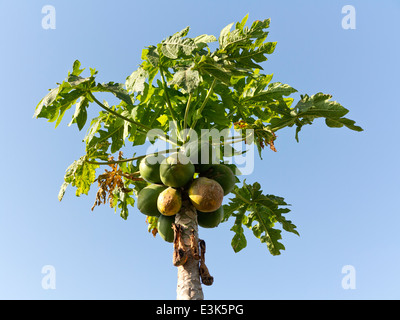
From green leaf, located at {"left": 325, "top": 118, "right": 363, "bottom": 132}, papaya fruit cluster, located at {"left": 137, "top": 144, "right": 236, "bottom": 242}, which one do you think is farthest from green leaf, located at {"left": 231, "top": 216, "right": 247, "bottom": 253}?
green leaf, located at {"left": 325, "top": 118, "right": 363, "bottom": 132}

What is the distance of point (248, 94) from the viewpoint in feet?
12.1

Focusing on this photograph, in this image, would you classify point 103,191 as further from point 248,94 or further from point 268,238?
point 268,238

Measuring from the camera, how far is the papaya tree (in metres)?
2.80

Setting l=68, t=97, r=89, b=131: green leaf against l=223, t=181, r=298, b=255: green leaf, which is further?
l=223, t=181, r=298, b=255: green leaf

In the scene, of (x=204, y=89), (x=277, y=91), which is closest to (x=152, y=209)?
(x=204, y=89)

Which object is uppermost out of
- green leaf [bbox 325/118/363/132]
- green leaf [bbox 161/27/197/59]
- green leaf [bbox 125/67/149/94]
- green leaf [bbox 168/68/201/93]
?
green leaf [bbox 161/27/197/59]

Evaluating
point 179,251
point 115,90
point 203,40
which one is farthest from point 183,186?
point 203,40

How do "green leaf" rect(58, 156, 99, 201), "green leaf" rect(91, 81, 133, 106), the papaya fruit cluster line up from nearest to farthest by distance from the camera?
the papaya fruit cluster → "green leaf" rect(91, 81, 133, 106) → "green leaf" rect(58, 156, 99, 201)

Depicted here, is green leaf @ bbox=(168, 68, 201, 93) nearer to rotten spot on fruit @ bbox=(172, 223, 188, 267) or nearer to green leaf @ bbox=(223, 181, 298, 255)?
rotten spot on fruit @ bbox=(172, 223, 188, 267)

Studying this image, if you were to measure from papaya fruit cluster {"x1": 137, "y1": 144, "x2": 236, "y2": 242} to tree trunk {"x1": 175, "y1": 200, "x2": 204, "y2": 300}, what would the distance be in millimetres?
64

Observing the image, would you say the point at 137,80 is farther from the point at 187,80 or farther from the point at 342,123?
the point at 342,123

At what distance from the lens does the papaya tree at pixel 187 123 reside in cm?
280

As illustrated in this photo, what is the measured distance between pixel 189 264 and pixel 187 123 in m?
1.34

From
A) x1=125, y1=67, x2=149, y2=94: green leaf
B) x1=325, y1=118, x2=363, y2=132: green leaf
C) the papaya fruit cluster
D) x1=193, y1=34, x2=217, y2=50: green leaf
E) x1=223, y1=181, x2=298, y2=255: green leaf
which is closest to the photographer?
the papaya fruit cluster
